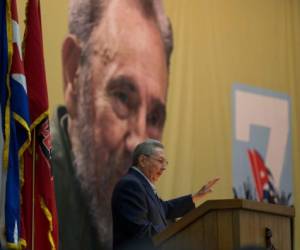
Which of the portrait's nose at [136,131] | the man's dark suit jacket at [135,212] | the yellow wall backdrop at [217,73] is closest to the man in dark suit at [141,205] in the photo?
the man's dark suit jacket at [135,212]

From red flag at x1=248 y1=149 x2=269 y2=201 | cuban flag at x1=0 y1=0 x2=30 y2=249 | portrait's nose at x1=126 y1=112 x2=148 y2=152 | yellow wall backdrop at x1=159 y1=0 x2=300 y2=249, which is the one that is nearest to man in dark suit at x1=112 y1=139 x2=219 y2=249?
cuban flag at x1=0 y1=0 x2=30 y2=249

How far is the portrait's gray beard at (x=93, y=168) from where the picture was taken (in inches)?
255

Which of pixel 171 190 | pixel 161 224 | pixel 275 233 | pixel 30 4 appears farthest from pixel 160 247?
pixel 171 190

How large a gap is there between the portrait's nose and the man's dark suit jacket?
1.43m

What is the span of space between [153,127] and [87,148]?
2.45 feet

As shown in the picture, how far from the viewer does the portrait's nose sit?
6785 mm

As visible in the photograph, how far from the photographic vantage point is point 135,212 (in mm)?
4945

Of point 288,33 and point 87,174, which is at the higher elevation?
point 288,33

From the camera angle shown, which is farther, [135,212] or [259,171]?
[259,171]

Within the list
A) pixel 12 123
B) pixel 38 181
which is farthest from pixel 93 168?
pixel 12 123

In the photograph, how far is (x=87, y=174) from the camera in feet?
21.5

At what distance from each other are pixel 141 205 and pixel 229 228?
1.34m

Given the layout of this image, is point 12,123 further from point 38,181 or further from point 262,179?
point 262,179

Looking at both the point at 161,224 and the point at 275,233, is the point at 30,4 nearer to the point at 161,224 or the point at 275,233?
the point at 161,224
